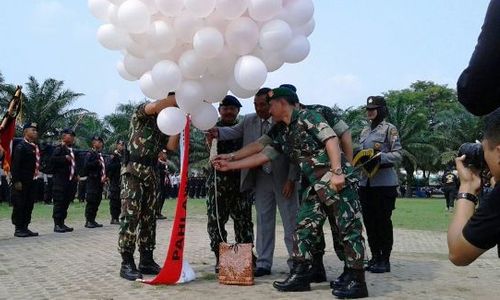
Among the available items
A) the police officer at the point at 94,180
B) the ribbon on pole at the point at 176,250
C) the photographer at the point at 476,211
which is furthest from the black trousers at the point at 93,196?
the photographer at the point at 476,211

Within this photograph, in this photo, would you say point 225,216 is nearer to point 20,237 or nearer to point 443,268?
point 443,268

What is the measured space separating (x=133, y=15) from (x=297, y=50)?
1.57 meters

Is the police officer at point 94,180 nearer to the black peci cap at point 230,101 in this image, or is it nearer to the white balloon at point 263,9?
the black peci cap at point 230,101

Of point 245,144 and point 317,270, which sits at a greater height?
point 245,144

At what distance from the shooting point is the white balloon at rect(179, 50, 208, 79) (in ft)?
15.5

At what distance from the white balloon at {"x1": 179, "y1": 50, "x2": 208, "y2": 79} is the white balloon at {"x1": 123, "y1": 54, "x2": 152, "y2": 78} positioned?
0.43 metres

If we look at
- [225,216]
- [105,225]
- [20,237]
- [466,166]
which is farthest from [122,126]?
[466,166]

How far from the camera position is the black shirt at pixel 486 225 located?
6.78 feet

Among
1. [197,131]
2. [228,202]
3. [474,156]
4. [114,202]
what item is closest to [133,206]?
[228,202]

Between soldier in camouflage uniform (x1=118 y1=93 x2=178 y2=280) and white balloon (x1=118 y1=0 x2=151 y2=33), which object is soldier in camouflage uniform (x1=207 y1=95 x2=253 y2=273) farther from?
white balloon (x1=118 y1=0 x2=151 y2=33)

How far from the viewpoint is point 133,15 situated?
4.52 metres

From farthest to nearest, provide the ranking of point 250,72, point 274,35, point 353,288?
point 353,288 < point 274,35 < point 250,72

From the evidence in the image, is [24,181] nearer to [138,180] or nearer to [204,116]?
[138,180]

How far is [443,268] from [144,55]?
14.5 ft
